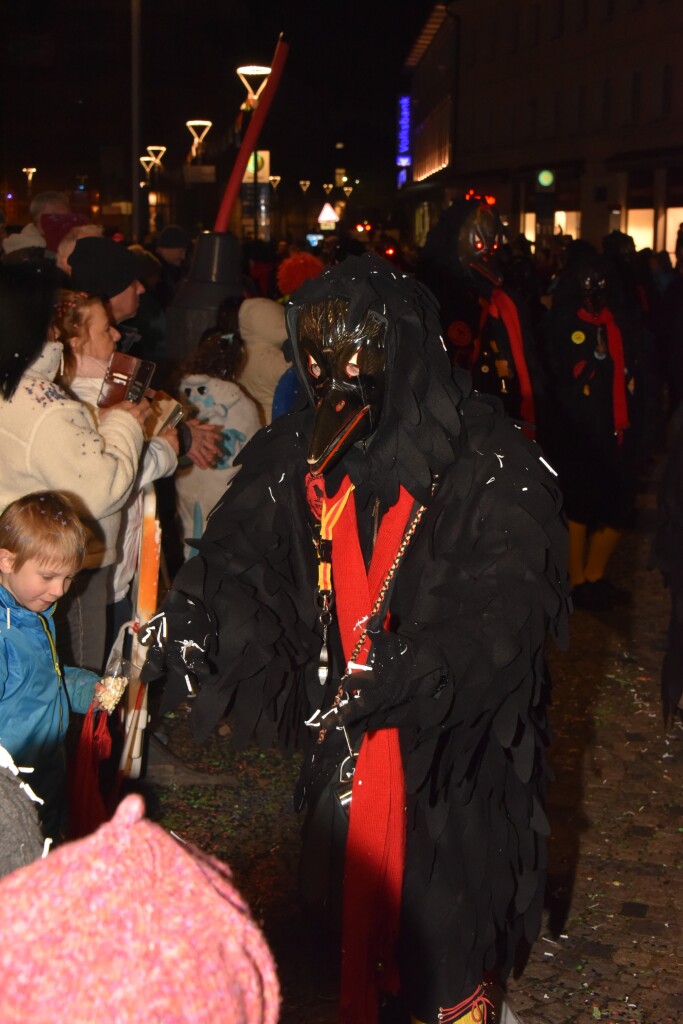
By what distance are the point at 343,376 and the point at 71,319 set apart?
7.47ft

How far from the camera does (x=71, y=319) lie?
4707 mm

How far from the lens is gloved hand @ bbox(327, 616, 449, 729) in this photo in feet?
7.39

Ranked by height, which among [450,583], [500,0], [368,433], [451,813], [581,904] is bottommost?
[581,904]

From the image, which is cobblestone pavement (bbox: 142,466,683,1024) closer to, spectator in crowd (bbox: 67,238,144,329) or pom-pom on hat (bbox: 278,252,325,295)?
spectator in crowd (bbox: 67,238,144,329)

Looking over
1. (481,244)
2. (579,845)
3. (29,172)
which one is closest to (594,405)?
(481,244)

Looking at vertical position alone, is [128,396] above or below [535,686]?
A: above

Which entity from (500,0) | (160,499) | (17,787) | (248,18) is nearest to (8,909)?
(17,787)

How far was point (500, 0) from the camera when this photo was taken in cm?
4525

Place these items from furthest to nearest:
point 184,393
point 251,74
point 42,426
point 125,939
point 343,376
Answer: point 251,74 → point 184,393 → point 42,426 → point 343,376 → point 125,939

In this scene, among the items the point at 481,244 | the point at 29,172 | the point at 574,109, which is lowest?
the point at 481,244

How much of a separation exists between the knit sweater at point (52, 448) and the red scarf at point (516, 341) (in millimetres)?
2622

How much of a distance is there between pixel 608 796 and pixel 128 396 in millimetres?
2406

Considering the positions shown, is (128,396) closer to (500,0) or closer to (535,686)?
(535,686)

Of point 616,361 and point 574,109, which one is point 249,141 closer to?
point 616,361
